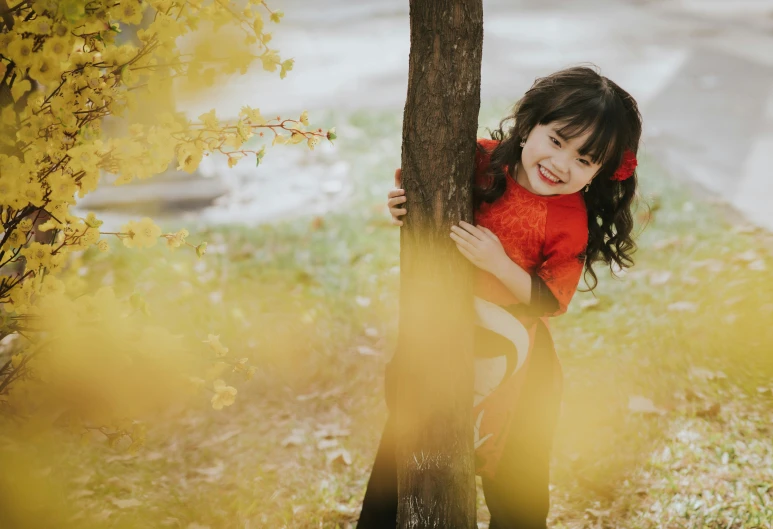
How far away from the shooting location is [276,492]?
2.72 m

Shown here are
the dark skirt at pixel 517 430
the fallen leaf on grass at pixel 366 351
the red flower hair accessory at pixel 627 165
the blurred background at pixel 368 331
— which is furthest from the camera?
the fallen leaf on grass at pixel 366 351

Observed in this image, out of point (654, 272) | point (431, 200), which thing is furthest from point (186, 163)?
point (654, 272)

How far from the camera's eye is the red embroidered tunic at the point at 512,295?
1.92m

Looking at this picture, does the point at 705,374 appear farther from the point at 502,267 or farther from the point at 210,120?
the point at 210,120

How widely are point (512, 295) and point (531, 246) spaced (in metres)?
0.15

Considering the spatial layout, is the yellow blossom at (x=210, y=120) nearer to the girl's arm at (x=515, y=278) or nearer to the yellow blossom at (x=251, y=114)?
the yellow blossom at (x=251, y=114)

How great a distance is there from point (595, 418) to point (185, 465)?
1782 millimetres

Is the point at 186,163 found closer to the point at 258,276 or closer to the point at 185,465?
the point at 185,465

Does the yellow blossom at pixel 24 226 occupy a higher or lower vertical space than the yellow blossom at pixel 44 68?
lower

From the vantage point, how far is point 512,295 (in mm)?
1979

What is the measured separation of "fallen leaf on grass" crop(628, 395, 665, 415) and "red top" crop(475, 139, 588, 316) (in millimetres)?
1346

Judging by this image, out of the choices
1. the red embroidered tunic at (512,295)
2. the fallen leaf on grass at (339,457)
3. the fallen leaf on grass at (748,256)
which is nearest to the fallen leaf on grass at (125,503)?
the fallen leaf on grass at (339,457)

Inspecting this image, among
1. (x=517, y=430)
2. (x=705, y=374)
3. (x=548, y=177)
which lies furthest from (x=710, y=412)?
(x=548, y=177)

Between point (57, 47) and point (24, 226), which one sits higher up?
point (57, 47)
